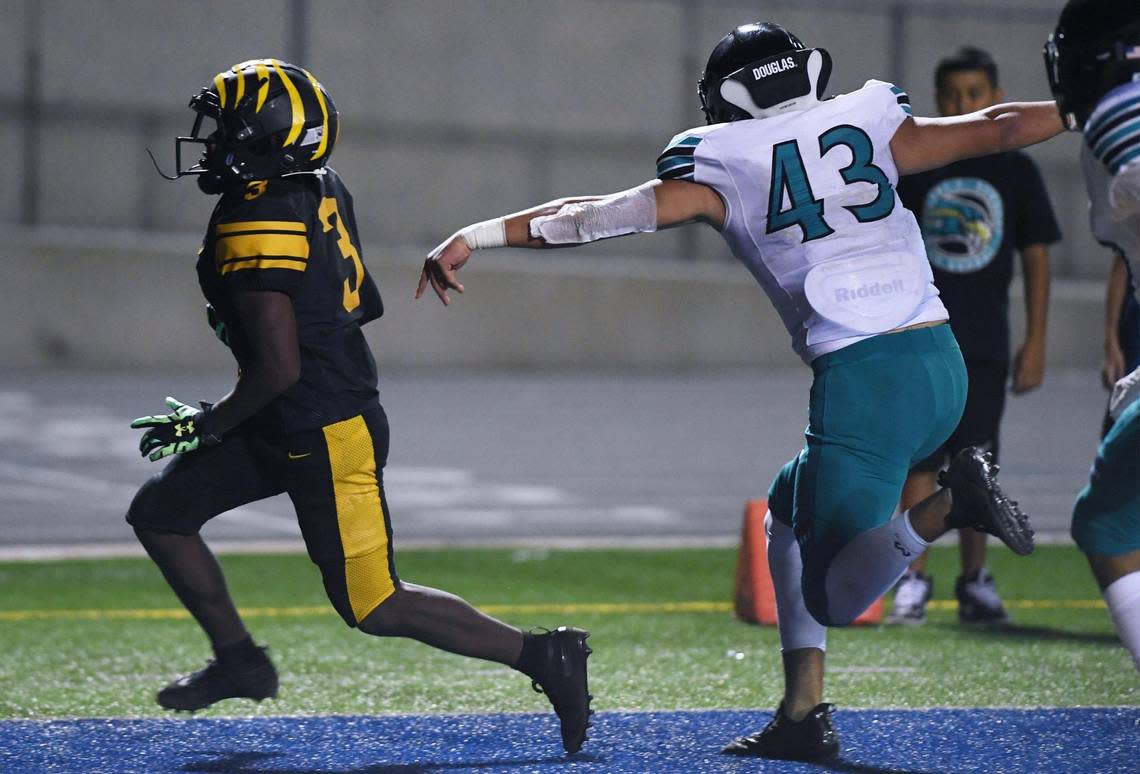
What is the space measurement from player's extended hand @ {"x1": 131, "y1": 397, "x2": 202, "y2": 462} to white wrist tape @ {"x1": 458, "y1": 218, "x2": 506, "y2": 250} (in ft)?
2.81

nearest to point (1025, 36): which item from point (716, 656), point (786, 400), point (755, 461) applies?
point (786, 400)

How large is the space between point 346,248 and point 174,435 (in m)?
0.65

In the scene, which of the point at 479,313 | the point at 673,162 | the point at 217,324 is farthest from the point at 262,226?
the point at 479,313

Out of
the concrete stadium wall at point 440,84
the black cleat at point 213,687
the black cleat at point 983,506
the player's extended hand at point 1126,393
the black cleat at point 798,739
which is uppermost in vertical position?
the concrete stadium wall at point 440,84

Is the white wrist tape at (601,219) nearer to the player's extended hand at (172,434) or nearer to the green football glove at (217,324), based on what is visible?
the green football glove at (217,324)

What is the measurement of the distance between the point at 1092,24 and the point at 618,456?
9.44m

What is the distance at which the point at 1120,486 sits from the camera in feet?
11.5

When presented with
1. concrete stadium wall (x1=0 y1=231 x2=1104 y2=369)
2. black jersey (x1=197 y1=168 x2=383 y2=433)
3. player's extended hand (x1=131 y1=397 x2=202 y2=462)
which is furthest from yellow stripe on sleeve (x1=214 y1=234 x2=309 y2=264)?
concrete stadium wall (x1=0 y1=231 x2=1104 y2=369)

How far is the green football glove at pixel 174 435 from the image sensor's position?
14.2ft

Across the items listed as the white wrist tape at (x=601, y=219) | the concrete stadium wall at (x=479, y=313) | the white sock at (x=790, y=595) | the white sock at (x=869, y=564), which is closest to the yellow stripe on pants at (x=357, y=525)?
the white wrist tape at (x=601, y=219)

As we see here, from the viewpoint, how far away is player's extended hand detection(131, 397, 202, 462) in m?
4.34

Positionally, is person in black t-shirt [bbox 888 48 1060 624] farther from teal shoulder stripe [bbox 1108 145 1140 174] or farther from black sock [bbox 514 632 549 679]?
teal shoulder stripe [bbox 1108 145 1140 174]

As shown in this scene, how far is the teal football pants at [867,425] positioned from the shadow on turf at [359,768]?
25.2 inches

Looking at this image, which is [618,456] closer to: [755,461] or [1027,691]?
[755,461]
